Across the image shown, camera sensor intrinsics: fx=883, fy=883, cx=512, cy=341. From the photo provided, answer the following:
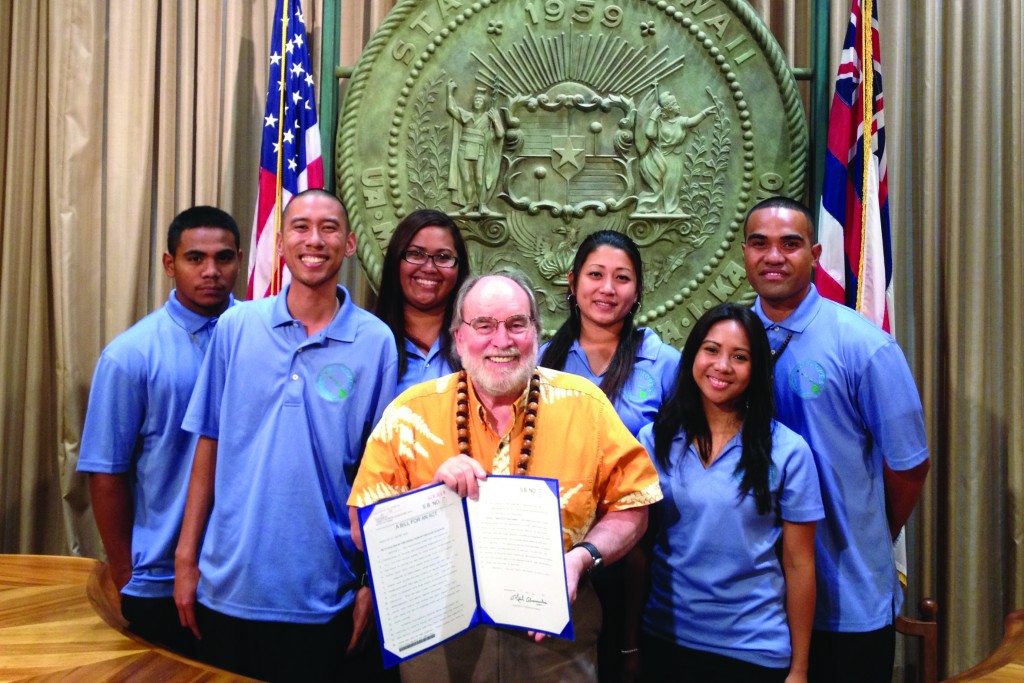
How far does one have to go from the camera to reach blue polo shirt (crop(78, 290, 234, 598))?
2494 mm

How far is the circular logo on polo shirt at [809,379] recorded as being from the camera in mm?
2338

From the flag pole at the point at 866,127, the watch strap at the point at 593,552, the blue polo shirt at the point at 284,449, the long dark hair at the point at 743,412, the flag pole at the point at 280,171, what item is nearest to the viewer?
the watch strap at the point at 593,552

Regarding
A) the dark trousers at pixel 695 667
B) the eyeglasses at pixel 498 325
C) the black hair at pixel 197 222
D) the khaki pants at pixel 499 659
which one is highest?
the black hair at pixel 197 222

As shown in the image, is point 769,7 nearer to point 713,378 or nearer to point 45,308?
point 713,378

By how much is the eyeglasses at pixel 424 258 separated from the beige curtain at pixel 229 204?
1095 mm

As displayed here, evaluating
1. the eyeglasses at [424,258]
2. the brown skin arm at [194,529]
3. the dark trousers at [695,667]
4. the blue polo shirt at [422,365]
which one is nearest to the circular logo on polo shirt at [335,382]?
the blue polo shirt at [422,365]

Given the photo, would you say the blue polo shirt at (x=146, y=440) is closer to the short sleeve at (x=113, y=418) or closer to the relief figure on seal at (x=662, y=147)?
the short sleeve at (x=113, y=418)

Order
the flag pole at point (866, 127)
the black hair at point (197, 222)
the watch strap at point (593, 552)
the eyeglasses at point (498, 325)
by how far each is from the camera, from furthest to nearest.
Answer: the flag pole at point (866, 127) < the black hair at point (197, 222) < the eyeglasses at point (498, 325) < the watch strap at point (593, 552)

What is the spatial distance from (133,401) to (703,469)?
5.23 ft

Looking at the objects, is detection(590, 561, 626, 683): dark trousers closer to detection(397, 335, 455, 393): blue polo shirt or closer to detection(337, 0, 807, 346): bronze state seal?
detection(397, 335, 455, 393): blue polo shirt

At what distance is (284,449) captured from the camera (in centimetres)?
218

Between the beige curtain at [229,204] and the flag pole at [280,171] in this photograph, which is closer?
the flag pole at [280,171]

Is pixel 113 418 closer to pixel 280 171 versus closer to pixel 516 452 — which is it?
pixel 280 171

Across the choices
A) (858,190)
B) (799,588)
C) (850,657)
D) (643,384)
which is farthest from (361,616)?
(858,190)
